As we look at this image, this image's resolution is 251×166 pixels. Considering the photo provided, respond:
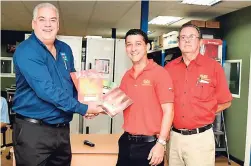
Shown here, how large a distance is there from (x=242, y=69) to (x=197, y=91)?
348 cm

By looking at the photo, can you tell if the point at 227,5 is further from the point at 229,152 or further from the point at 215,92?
the point at 215,92

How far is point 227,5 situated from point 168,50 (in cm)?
136

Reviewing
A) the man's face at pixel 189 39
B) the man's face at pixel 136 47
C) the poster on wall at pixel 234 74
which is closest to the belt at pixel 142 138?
the man's face at pixel 136 47

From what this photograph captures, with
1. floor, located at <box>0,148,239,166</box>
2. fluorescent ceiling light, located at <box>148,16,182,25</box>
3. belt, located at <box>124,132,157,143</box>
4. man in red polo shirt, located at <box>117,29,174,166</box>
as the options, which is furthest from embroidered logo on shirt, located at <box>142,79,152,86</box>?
fluorescent ceiling light, located at <box>148,16,182,25</box>

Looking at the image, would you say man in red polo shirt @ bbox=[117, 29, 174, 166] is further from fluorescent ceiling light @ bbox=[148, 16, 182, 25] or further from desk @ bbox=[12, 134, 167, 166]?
fluorescent ceiling light @ bbox=[148, 16, 182, 25]

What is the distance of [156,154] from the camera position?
1.98 metres

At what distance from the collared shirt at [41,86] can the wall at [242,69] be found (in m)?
4.13

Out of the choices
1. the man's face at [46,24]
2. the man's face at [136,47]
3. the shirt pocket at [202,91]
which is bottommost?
the shirt pocket at [202,91]

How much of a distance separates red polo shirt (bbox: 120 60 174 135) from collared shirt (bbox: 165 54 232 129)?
346mm

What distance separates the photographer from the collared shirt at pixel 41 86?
188 centimetres

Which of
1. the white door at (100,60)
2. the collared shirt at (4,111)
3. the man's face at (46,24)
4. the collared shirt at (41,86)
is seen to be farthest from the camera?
the white door at (100,60)

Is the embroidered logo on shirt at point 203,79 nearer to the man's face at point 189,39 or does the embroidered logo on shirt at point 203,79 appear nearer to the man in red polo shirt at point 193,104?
the man in red polo shirt at point 193,104

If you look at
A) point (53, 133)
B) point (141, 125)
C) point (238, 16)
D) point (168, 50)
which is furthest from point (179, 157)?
point (238, 16)

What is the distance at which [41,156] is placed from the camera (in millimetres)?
1944
